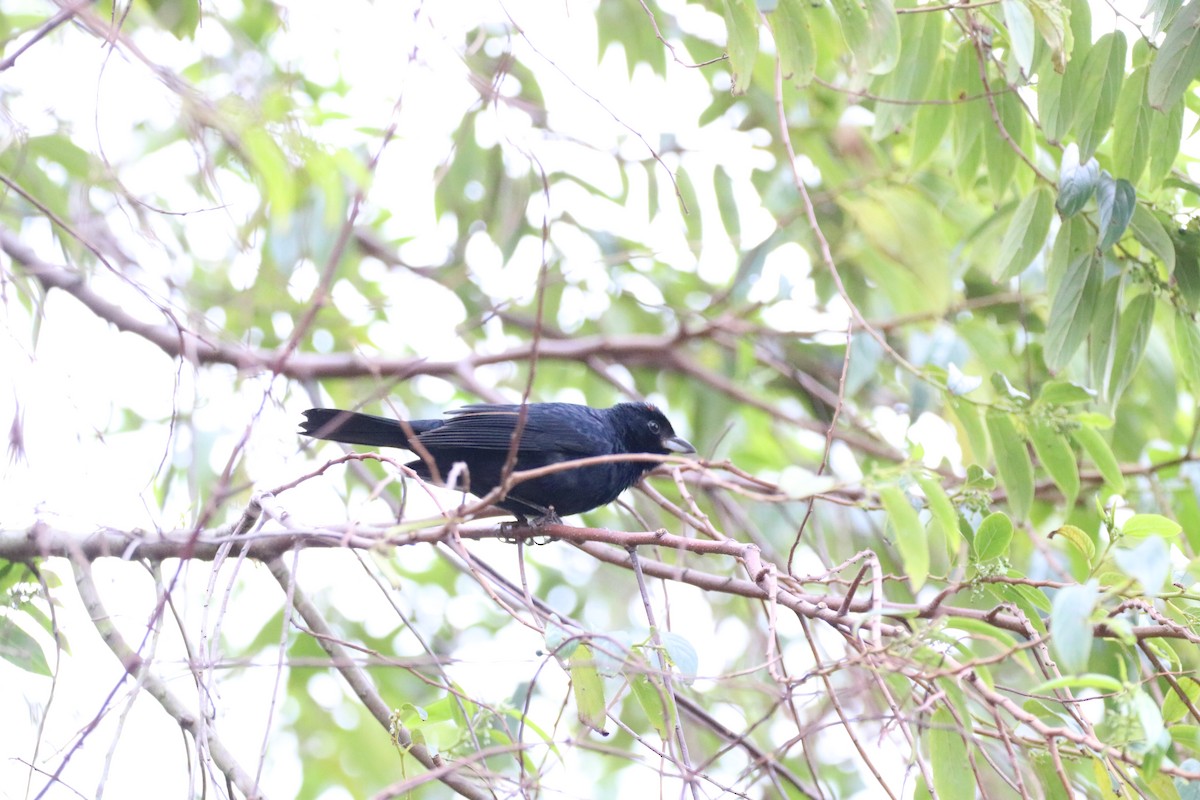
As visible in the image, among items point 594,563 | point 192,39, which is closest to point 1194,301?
point 192,39


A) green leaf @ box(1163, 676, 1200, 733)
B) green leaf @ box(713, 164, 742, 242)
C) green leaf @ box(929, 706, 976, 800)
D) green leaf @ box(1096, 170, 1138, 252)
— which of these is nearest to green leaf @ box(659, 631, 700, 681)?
green leaf @ box(929, 706, 976, 800)

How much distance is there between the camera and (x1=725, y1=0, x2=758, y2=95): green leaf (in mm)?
3326

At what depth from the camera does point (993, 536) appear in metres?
2.68

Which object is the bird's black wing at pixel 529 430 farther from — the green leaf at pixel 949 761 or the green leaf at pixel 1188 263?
the green leaf at pixel 1188 263

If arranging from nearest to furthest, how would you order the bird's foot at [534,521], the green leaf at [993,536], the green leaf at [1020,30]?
1. the green leaf at [993,536]
2. the green leaf at [1020,30]
3. the bird's foot at [534,521]

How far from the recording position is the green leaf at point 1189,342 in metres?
3.42

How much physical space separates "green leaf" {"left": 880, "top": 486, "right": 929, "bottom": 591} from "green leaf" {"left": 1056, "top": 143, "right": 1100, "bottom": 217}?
1.50 meters

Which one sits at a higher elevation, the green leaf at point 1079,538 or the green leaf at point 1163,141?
the green leaf at point 1163,141

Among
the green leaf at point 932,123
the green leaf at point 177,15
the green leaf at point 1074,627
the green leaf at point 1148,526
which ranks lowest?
the green leaf at point 1074,627

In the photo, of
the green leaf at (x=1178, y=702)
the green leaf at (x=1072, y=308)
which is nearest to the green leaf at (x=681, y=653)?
the green leaf at (x=1178, y=702)

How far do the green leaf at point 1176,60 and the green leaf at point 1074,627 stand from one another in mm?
1813

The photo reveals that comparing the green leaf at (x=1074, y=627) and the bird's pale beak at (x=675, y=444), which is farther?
the bird's pale beak at (x=675, y=444)

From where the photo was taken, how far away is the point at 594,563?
7.97 meters

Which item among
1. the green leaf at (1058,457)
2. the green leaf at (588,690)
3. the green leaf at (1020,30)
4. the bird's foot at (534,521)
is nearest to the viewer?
the green leaf at (588,690)
